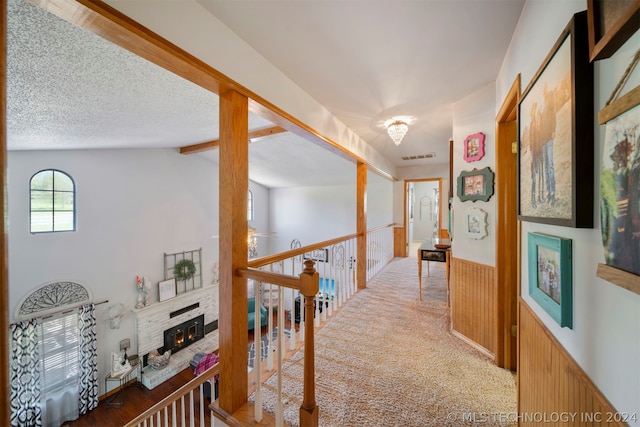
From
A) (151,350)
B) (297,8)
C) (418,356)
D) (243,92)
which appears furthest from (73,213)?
(418,356)

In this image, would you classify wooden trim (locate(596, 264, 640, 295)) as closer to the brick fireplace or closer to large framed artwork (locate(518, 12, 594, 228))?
large framed artwork (locate(518, 12, 594, 228))

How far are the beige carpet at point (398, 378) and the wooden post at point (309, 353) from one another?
1.14 feet

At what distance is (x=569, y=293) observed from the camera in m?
0.85

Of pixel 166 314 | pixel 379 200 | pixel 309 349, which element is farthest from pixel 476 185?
pixel 166 314

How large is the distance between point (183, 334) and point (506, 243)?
7388 mm

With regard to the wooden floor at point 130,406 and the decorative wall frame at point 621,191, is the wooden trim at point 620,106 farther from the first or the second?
the wooden floor at point 130,406

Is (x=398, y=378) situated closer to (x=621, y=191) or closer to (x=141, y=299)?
(x=621, y=191)

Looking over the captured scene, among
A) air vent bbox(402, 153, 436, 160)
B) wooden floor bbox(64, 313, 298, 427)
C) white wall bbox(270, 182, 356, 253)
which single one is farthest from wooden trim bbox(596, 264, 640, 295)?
white wall bbox(270, 182, 356, 253)

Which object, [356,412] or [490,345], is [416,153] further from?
[356,412]

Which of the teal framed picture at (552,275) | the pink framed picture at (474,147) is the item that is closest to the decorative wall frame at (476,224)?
the pink framed picture at (474,147)

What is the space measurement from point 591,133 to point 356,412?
1837 mm

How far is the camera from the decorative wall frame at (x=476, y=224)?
7.11 feet

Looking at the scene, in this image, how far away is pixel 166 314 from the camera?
6090 millimetres

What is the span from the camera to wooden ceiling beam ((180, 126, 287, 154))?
420 centimetres
